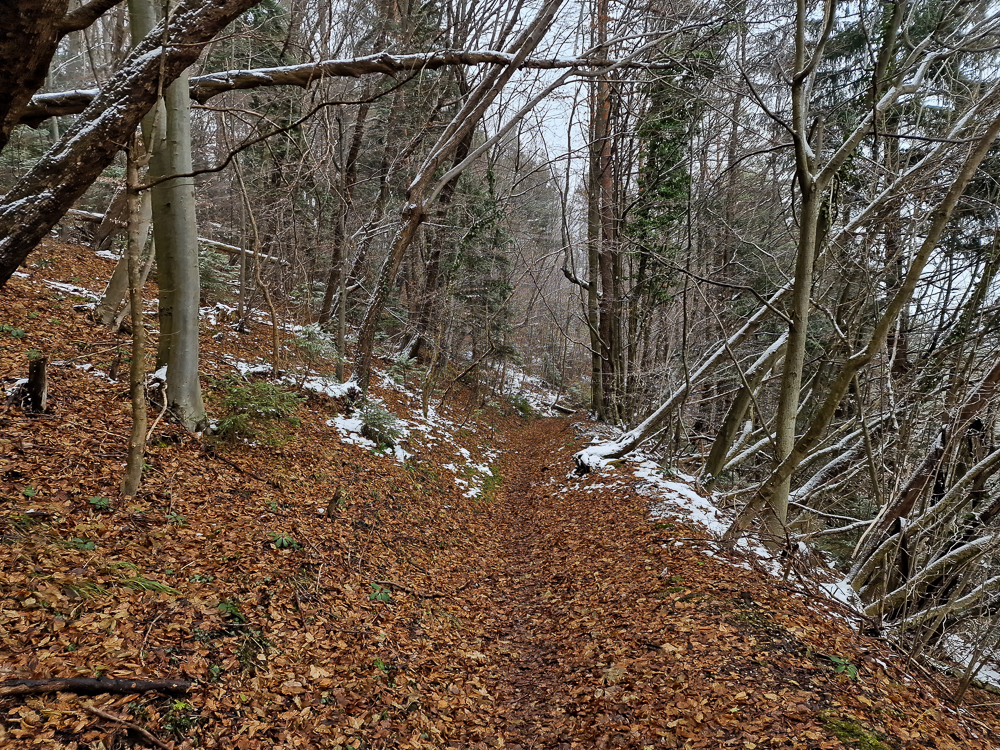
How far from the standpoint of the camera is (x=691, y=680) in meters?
3.74

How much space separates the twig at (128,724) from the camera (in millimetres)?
2445

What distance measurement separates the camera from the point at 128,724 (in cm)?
246

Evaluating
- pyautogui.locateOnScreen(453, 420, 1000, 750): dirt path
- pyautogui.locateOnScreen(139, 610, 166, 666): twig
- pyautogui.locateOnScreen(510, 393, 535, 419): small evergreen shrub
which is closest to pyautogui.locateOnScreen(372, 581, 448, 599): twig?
pyautogui.locateOnScreen(453, 420, 1000, 750): dirt path

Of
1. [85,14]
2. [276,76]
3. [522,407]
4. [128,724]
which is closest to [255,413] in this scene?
[276,76]

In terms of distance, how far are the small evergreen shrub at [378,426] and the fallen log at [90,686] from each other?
19.9 feet

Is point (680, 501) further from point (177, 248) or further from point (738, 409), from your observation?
point (177, 248)

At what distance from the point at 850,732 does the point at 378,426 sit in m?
7.64

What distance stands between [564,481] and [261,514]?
684 cm

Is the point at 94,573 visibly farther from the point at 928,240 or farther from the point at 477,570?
the point at 928,240

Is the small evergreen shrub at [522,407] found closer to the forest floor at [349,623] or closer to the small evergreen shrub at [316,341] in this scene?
the small evergreen shrub at [316,341]

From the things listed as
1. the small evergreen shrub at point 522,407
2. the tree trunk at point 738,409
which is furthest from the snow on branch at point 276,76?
the small evergreen shrub at point 522,407

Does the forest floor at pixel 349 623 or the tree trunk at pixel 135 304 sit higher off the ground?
the tree trunk at pixel 135 304

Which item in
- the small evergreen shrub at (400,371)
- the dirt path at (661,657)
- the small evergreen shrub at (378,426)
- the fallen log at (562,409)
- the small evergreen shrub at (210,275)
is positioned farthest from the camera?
the fallen log at (562,409)

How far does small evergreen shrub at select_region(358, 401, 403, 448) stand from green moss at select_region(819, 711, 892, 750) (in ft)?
23.8
